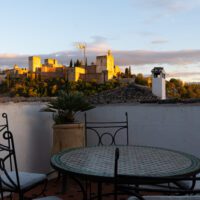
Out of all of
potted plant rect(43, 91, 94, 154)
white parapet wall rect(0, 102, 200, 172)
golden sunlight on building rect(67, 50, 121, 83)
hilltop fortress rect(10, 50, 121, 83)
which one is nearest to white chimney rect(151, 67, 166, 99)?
white parapet wall rect(0, 102, 200, 172)

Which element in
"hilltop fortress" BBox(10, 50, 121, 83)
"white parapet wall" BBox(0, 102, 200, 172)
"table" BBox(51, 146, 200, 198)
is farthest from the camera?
"hilltop fortress" BBox(10, 50, 121, 83)

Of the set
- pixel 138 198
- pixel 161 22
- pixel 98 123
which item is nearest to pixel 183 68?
pixel 161 22

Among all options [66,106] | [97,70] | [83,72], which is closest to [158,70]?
[66,106]

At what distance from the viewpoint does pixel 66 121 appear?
4.21 metres

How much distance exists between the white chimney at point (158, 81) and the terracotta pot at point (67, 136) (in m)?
4.00

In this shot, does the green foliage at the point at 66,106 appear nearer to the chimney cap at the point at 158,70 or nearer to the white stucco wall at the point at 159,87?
the white stucco wall at the point at 159,87

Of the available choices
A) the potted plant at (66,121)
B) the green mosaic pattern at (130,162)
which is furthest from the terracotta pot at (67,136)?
the green mosaic pattern at (130,162)

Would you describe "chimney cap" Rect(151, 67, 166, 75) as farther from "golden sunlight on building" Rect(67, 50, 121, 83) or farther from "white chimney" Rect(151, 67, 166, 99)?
"golden sunlight on building" Rect(67, 50, 121, 83)

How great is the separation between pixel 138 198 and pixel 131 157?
1.13 metres

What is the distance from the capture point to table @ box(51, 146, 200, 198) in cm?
195

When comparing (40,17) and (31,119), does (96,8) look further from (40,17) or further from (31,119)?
(31,119)

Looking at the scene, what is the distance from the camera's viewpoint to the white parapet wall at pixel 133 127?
3.98 metres

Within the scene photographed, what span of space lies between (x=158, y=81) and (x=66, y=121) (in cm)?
412

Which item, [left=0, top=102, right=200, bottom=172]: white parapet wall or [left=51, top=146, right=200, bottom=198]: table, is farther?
[left=0, top=102, right=200, bottom=172]: white parapet wall
